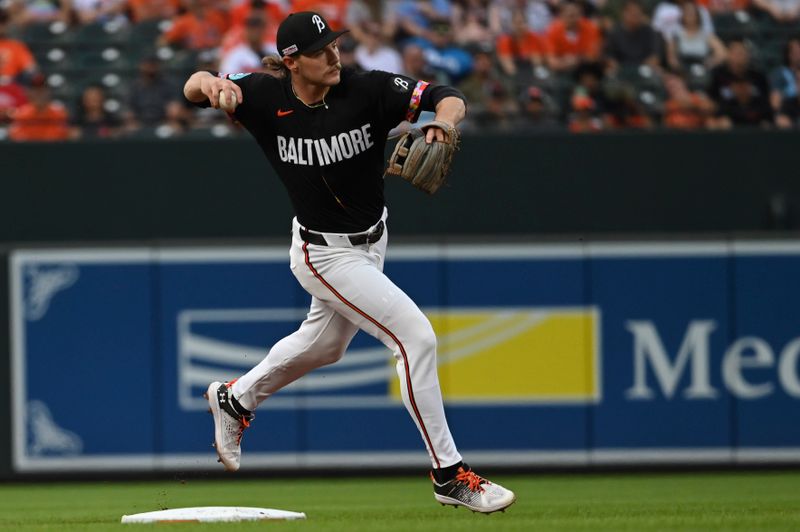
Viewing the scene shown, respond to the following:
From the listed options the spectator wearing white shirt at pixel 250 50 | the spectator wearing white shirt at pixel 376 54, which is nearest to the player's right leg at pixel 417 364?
the spectator wearing white shirt at pixel 250 50

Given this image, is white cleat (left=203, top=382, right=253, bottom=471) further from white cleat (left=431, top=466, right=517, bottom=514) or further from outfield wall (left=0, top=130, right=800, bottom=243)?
outfield wall (left=0, top=130, right=800, bottom=243)

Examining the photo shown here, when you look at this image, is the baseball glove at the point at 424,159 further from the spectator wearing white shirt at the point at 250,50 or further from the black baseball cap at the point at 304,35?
the spectator wearing white shirt at the point at 250,50

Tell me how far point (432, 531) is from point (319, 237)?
4.43ft

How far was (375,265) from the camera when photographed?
5.79m

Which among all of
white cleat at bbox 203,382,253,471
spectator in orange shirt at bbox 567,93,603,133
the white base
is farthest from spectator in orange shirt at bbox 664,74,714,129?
the white base

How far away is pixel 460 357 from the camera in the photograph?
908 cm

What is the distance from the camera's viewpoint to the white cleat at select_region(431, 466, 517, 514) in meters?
5.50

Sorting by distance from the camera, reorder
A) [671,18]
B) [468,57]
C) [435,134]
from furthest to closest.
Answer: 1. [671,18]
2. [468,57]
3. [435,134]

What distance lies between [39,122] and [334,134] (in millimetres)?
4904

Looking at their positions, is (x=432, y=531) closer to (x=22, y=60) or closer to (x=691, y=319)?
(x=691, y=319)

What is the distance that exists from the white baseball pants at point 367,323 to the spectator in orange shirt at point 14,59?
5.47 metres

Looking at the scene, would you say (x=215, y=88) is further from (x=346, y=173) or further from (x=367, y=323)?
(x=367, y=323)

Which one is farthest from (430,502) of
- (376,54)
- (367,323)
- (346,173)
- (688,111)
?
(376,54)

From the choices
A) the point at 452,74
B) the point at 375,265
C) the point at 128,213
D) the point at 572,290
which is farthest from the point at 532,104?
the point at 375,265
